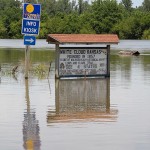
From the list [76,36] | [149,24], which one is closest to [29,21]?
[76,36]

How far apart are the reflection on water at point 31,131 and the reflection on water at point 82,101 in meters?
0.41

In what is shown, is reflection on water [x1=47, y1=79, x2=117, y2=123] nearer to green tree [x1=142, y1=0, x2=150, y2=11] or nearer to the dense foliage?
the dense foliage

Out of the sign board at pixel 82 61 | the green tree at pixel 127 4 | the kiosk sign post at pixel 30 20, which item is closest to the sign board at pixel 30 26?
the kiosk sign post at pixel 30 20

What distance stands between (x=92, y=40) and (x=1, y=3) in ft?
453

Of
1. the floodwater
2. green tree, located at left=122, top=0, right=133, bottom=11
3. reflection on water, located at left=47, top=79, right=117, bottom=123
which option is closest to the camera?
the floodwater

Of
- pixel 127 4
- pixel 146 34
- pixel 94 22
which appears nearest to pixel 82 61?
pixel 146 34

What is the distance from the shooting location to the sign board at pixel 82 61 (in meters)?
24.8

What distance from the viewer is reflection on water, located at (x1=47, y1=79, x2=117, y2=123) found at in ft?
49.2

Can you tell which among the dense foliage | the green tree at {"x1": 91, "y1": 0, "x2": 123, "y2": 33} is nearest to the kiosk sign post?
the dense foliage

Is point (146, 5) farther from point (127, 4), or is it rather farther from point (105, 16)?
point (105, 16)

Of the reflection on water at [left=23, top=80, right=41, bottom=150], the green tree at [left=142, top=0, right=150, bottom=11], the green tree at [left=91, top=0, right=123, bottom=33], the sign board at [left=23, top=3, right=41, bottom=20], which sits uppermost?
the green tree at [left=142, top=0, right=150, bottom=11]

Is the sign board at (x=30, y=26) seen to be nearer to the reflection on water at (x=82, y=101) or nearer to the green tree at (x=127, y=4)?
the reflection on water at (x=82, y=101)

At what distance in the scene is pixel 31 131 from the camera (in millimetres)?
13008

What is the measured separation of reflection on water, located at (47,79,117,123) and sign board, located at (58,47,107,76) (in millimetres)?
843
